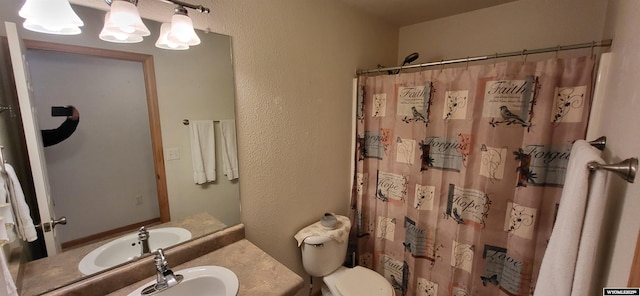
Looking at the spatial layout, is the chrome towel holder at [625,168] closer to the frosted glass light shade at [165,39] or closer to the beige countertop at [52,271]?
the frosted glass light shade at [165,39]

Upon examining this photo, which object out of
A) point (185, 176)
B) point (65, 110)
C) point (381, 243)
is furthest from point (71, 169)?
point (381, 243)

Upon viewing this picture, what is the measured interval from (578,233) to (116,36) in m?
1.61

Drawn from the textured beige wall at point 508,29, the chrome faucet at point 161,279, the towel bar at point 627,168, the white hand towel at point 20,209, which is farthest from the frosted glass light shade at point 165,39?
the textured beige wall at point 508,29

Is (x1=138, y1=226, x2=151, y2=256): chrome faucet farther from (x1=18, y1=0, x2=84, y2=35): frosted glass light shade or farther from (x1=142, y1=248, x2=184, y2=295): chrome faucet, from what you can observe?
(x1=18, y1=0, x2=84, y2=35): frosted glass light shade

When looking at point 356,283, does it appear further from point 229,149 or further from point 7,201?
point 7,201

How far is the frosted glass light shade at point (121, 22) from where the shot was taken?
Answer: 87cm

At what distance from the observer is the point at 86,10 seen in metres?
0.91

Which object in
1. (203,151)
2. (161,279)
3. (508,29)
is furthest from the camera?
(508,29)

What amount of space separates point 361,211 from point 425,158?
2.24ft

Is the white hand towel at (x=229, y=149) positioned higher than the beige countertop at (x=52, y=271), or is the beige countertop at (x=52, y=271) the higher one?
the white hand towel at (x=229, y=149)

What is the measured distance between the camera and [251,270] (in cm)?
112

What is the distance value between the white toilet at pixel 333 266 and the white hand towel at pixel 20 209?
120 centimetres

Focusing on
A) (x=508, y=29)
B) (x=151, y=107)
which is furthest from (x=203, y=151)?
(x=508, y=29)

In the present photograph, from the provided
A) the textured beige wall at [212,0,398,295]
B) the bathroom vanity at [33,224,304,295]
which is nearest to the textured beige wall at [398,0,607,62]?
the textured beige wall at [212,0,398,295]
